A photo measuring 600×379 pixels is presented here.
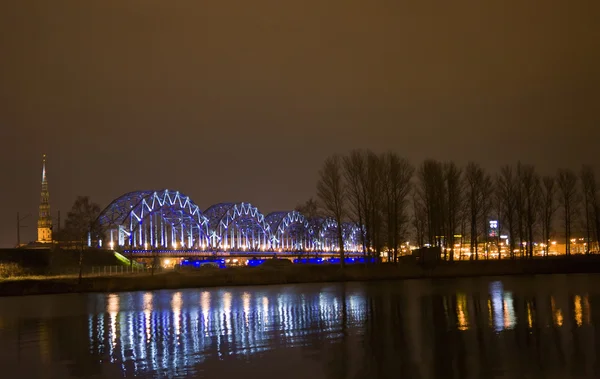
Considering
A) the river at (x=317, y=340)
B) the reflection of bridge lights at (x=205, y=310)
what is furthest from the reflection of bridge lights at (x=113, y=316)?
the reflection of bridge lights at (x=205, y=310)

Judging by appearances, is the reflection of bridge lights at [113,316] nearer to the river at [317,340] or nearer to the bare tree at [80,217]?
the river at [317,340]

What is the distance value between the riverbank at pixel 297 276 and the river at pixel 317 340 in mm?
20292

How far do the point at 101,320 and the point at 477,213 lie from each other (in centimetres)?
6470

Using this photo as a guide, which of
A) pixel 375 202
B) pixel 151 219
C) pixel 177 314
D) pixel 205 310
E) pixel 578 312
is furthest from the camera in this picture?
pixel 151 219

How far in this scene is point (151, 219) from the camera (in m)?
167

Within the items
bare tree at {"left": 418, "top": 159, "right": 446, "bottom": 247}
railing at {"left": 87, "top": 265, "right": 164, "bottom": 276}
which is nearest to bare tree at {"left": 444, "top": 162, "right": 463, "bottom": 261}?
bare tree at {"left": 418, "top": 159, "right": 446, "bottom": 247}

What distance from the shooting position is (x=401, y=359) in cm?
1817

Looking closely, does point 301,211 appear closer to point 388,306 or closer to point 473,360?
point 388,306

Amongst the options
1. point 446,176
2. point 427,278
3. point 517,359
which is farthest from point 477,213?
point 517,359

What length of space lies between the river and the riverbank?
20.3 meters

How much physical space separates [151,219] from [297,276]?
104 metres

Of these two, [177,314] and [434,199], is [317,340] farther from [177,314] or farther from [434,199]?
[434,199]

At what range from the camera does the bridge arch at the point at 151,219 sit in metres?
162

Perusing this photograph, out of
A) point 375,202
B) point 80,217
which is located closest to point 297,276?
point 375,202
